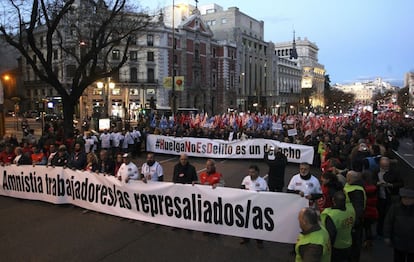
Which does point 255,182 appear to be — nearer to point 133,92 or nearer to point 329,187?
point 329,187

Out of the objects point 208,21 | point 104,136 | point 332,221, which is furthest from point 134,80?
point 332,221

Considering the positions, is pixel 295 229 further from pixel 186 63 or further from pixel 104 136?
pixel 186 63

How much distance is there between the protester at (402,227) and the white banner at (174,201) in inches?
67.4

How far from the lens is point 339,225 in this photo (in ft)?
16.8

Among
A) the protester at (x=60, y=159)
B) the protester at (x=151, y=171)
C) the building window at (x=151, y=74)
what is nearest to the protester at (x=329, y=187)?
the protester at (x=151, y=171)

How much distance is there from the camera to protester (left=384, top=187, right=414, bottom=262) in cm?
518

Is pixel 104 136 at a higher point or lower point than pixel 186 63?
lower

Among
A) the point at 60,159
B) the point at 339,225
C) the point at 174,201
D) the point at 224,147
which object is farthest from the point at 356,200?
the point at 224,147

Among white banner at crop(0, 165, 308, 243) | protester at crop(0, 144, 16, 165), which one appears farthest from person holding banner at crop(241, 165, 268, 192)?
protester at crop(0, 144, 16, 165)

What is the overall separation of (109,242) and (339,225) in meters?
4.51

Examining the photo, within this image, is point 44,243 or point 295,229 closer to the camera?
point 295,229

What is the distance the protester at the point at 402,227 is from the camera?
5180 mm

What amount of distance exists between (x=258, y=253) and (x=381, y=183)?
2.74 m

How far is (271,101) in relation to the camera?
123000 mm
